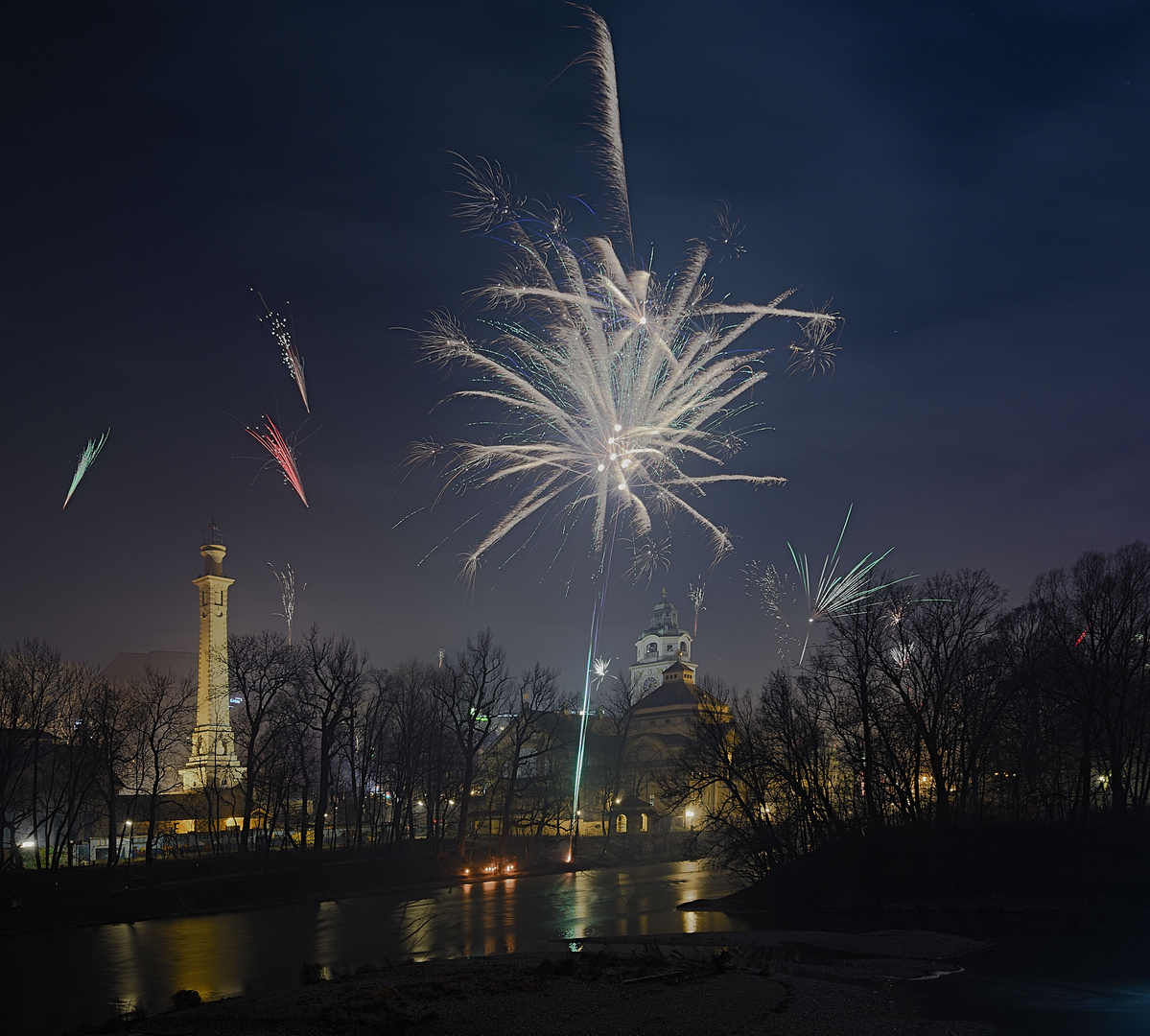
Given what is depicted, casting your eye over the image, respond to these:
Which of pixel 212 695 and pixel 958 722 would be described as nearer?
pixel 958 722

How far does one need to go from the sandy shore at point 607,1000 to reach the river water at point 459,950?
5.10ft

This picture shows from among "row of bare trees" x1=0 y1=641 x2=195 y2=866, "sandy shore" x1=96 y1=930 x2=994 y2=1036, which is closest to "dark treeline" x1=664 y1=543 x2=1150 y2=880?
"sandy shore" x1=96 y1=930 x2=994 y2=1036

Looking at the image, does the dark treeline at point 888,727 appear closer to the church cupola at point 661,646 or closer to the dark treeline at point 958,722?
the dark treeline at point 958,722

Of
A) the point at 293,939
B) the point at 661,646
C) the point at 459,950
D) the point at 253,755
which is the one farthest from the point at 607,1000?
the point at 661,646

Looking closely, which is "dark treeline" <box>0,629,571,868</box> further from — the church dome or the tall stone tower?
the church dome

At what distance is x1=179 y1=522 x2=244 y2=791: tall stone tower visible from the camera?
225 ft

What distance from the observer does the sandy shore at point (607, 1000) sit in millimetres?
19594

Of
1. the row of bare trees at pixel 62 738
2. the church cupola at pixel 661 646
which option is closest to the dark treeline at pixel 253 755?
the row of bare trees at pixel 62 738

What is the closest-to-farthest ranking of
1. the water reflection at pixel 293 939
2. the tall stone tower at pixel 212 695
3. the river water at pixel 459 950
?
the river water at pixel 459 950 < the water reflection at pixel 293 939 < the tall stone tower at pixel 212 695

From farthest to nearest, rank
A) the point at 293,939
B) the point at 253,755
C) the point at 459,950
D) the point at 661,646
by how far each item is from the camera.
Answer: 1. the point at 661,646
2. the point at 253,755
3. the point at 293,939
4. the point at 459,950

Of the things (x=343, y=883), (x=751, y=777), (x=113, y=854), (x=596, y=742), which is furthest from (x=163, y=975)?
(x=596, y=742)

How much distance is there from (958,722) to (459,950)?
72.0 ft

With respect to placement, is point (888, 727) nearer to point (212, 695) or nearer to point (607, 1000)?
point (607, 1000)

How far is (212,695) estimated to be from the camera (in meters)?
70.5
